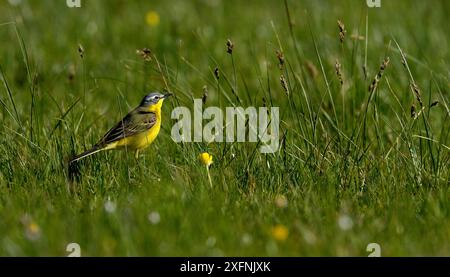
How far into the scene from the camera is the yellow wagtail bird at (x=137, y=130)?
219 inches

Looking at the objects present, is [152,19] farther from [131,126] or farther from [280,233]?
[280,233]

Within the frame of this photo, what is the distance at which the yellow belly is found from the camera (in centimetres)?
569

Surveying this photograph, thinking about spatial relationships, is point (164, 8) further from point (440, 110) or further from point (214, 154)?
point (214, 154)

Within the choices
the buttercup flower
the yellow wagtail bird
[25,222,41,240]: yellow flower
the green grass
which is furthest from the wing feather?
[25,222,41,240]: yellow flower

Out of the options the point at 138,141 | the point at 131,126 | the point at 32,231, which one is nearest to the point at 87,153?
the point at 138,141

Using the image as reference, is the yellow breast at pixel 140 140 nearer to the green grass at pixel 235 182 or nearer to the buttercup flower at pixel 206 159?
the green grass at pixel 235 182

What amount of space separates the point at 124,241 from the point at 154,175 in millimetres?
1141

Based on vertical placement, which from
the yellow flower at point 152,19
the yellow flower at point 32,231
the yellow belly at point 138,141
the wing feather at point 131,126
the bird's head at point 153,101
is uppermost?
the yellow flower at point 152,19

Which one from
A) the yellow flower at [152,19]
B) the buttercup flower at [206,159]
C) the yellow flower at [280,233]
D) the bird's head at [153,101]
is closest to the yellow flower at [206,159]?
the buttercup flower at [206,159]

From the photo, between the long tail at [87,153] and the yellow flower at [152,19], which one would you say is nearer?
the long tail at [87,153]

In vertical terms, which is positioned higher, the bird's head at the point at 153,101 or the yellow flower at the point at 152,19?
the yellow flower at the point at 152,19

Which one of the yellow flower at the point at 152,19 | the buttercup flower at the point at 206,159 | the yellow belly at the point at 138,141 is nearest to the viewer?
the buttercup flower at the point at 206,159

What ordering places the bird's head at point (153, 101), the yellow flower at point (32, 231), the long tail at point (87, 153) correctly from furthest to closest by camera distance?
the bird's head at point (153, 101), the long tail at point (87, 153), the yellow flower at point (32, 231)

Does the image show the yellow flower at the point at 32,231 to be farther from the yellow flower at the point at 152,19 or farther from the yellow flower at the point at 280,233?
the yellow flower at the point at 152,19
